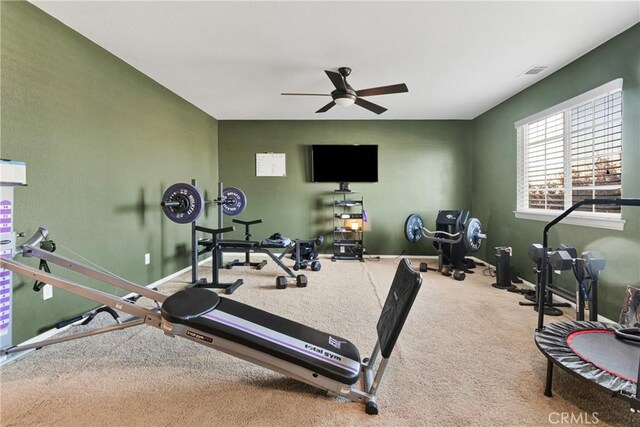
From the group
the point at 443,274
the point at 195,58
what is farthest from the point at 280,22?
the point at 443,274

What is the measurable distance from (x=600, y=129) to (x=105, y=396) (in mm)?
4644

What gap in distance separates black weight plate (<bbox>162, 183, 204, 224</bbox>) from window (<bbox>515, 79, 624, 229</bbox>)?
13.7 ft

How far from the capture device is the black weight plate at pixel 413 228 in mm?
4949

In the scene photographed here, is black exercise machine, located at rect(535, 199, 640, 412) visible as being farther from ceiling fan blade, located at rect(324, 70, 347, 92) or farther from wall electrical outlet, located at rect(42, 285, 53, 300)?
wall electrical outlet, located at rect(42, 285, 53, 300)

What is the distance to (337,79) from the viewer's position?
303cm

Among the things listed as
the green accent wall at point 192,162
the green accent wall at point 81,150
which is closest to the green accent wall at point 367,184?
the green accent wall at point 192,162

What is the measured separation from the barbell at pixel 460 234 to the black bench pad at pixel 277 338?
2.99 metres

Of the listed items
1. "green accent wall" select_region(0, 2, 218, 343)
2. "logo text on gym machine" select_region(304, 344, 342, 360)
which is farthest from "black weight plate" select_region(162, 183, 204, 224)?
"logo text on gym machine" select_region(304, 344, 342, 360)

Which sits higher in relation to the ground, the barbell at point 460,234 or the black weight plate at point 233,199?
the black weight plate at point 233,199

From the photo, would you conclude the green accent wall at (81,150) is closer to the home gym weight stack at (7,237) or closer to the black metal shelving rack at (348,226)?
the home gym weight stack at (7,237)

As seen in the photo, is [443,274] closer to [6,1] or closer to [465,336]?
[465,336]

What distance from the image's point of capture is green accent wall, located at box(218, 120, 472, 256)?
553 cm

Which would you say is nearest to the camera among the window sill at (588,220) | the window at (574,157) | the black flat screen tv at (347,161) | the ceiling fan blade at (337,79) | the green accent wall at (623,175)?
the green accent wall at (623,175)

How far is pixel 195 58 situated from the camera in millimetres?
3053
